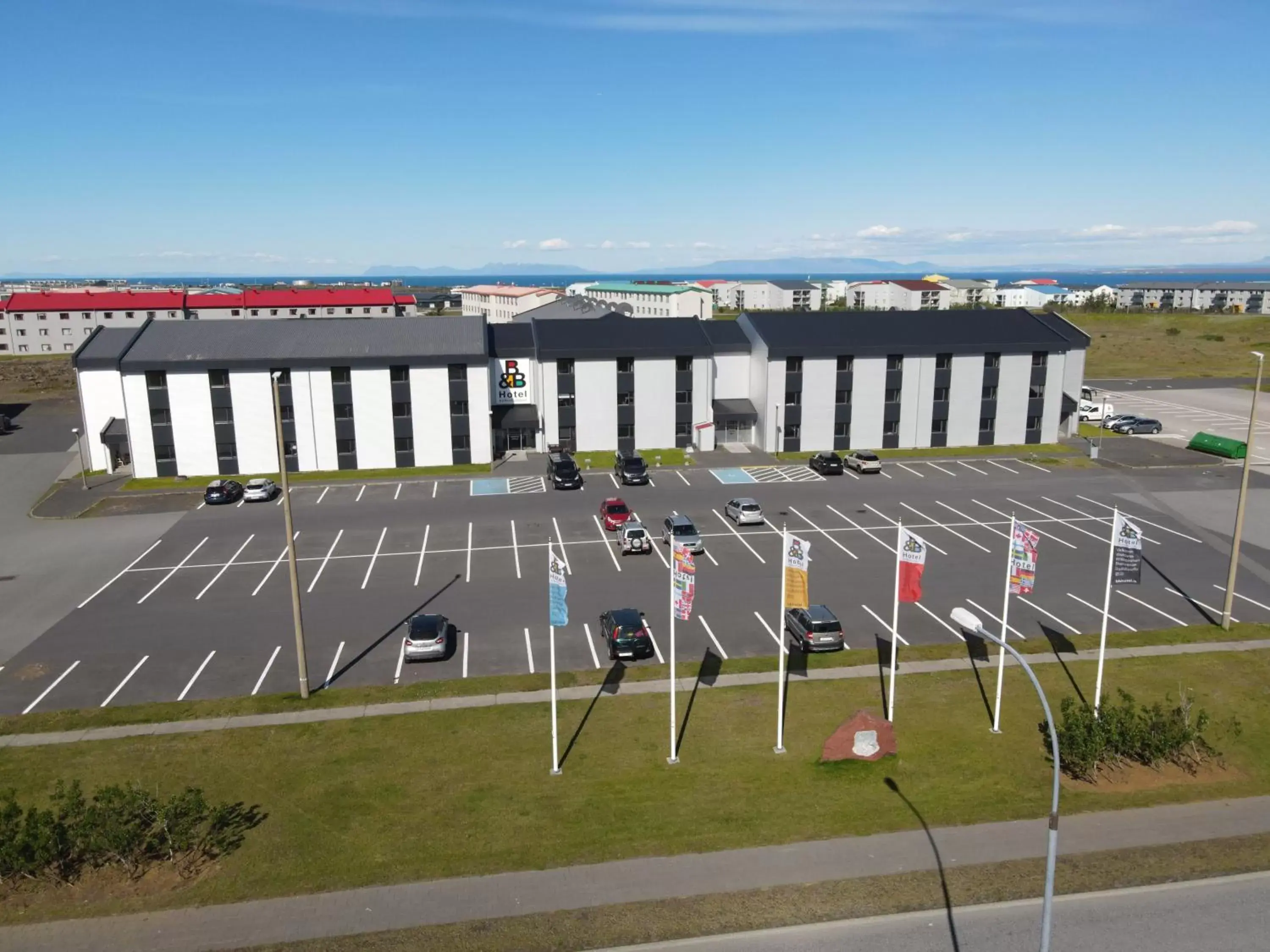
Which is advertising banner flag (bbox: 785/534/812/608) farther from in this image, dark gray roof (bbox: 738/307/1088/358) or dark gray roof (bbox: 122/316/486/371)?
dark gray roof (bbox: 738/307/1088/358)

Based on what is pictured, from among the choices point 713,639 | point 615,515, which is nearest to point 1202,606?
point 713,639

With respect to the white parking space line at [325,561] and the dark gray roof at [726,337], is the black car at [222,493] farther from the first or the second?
the dark gray roof at [726,337]

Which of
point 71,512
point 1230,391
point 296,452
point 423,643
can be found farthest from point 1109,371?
point 71,512

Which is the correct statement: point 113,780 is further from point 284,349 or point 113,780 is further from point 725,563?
point 284,349

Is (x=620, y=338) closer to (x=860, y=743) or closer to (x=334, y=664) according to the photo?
(x=334, y=664)

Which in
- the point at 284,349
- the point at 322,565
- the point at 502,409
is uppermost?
the point at 284,349

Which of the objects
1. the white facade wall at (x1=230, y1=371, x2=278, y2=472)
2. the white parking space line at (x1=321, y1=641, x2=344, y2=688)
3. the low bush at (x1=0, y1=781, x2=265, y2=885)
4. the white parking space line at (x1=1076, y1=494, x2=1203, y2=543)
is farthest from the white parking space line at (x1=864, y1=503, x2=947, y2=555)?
the white facade wall at (x1=230, y1=371, x2=278, y2=472)
